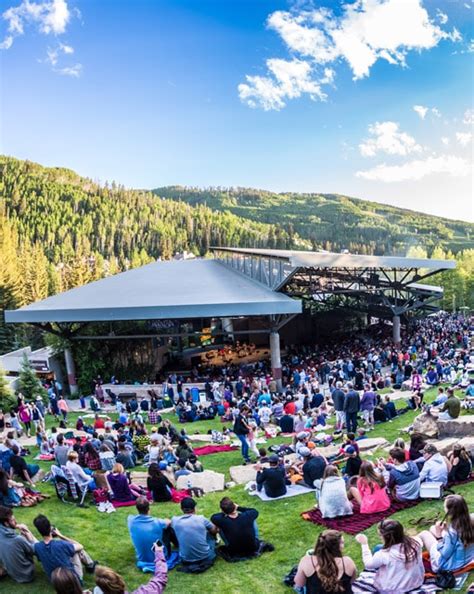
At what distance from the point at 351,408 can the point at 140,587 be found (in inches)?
331

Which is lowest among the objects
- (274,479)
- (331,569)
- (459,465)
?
(274,479)

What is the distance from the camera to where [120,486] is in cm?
866

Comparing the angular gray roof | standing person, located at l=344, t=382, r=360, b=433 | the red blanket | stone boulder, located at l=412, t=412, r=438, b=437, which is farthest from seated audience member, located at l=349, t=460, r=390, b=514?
the angular gray roof

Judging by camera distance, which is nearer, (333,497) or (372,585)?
(372,585)

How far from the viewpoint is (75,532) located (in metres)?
7.44

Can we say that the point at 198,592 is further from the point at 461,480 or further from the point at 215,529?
the point at 461,480

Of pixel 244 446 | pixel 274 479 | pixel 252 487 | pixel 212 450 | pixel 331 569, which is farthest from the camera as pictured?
pixel 212 450

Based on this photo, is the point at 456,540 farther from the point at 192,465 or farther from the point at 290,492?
the point at 192,465

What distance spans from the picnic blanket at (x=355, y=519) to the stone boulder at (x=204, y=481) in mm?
2555

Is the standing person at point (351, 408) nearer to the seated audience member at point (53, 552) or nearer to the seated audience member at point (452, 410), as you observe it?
the seated audience member at point (452, 410)

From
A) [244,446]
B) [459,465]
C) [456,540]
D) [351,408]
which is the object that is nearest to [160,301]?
[351,408]

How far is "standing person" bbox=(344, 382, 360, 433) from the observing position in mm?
12680

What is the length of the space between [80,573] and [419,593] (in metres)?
3.63

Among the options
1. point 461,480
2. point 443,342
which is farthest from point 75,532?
point 443,342
